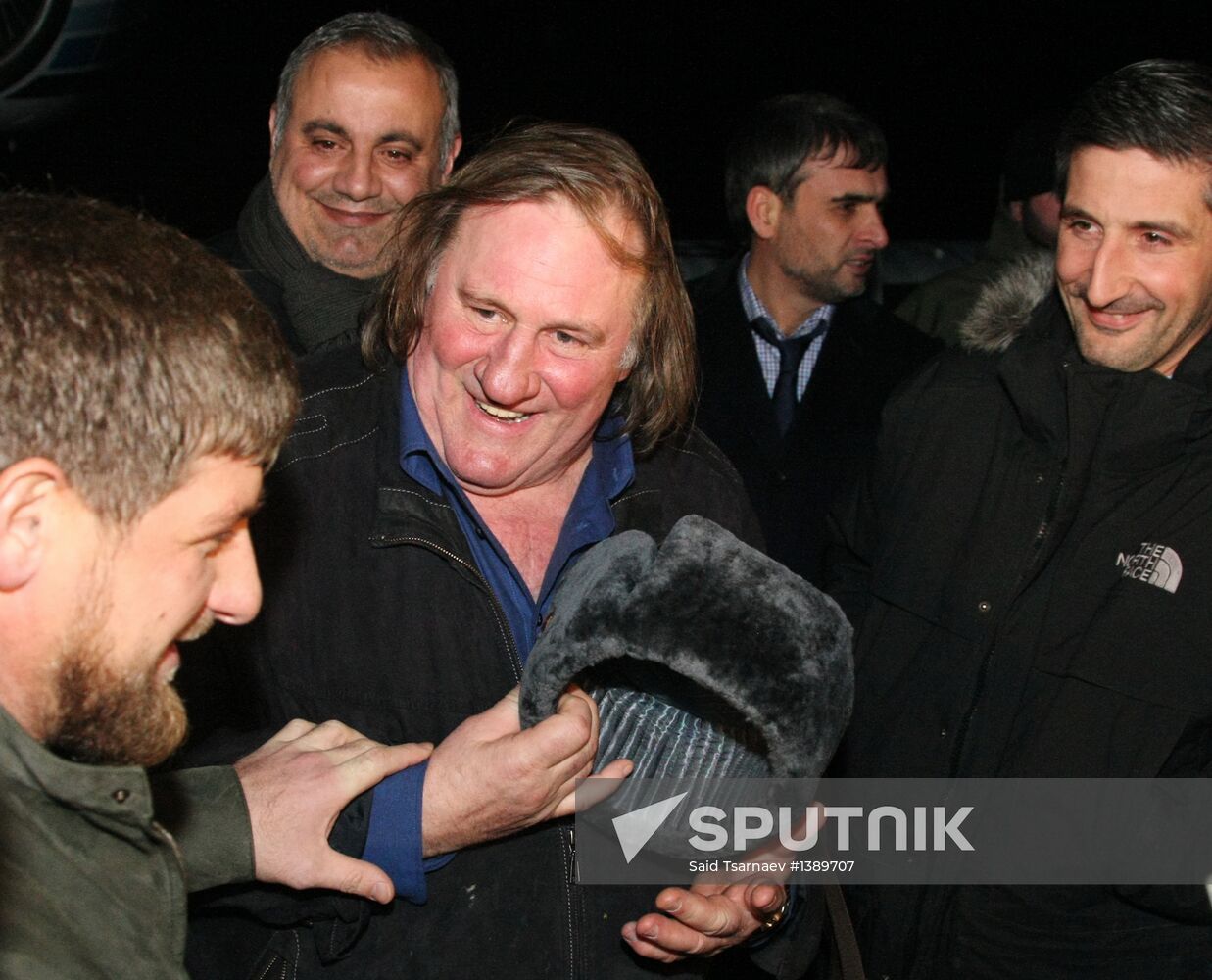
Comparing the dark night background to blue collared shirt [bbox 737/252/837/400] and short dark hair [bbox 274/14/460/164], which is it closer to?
short dark hair [bbox 274/14/460/164]

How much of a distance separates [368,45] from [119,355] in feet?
6.71

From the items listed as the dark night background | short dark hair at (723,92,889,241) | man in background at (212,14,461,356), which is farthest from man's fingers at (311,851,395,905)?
short dark hair at (723,92,889,241)

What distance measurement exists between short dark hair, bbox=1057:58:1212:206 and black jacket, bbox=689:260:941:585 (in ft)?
4.55

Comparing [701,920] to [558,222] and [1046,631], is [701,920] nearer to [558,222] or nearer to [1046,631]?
[1046,631]

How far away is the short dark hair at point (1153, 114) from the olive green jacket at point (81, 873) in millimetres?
2035

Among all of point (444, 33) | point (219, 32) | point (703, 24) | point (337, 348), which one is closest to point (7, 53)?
point (219, 32)

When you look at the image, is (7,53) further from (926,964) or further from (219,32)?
(926,964)

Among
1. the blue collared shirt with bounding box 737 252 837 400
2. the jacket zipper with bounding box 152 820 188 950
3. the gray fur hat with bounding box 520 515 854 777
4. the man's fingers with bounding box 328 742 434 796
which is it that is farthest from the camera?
the blue collared shirt with bounding box 737 252 837 400

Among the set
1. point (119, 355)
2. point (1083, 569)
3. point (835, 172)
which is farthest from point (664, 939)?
point (835, 172)

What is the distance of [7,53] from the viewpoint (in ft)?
11.5

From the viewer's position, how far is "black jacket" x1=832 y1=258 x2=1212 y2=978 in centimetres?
216

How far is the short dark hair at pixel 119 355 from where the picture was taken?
103 centimetres

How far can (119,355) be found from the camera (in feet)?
3.49

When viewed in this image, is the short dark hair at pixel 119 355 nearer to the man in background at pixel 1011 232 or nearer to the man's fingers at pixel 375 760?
the man's fingers at pixel 375 760
